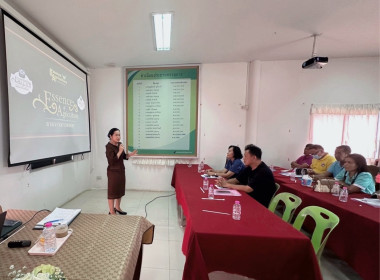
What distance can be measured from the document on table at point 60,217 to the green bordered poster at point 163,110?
8.70 ft

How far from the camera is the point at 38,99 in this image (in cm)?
227

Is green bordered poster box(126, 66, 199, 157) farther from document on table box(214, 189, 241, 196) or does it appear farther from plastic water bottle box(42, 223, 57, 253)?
plastic water bottle box(42, 223, 57, 253)

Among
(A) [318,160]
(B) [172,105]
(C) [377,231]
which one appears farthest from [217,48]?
(C) [377,231]

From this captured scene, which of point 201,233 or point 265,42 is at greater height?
point 265,42

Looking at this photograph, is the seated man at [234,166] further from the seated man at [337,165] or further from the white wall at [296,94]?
the seated man at [337,165]

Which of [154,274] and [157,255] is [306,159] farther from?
[154,274]

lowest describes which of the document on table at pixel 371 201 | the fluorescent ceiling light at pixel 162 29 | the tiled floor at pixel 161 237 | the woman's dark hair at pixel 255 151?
the tiled floor at pixel 161 237

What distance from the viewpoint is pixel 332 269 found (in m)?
1.75

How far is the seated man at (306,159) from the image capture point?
3401 mm

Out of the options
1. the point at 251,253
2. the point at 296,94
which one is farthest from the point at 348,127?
the point at 251,253

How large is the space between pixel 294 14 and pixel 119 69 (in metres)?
3.47

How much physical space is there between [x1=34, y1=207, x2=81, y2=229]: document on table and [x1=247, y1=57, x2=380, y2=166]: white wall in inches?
135

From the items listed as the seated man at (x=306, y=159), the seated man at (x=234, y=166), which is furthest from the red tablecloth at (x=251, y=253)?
the seated man at (x=306, y=159)

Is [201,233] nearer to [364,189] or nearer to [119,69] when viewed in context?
[364,189]
